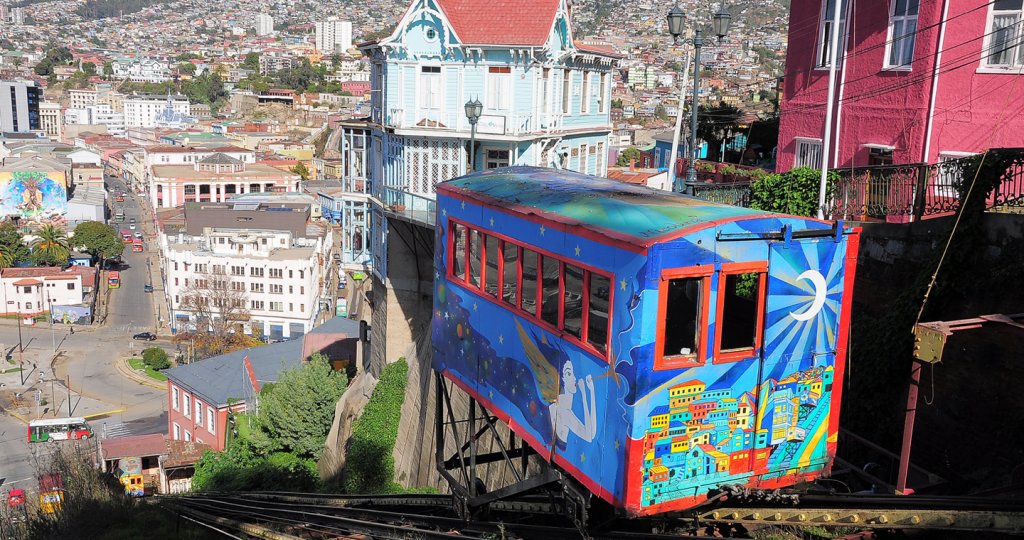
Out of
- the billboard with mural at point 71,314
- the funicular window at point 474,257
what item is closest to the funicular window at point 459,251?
the funicular window at point 474,257

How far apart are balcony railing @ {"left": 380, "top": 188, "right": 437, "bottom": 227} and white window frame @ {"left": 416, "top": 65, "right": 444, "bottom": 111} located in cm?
258

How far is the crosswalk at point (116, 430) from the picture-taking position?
183 feet

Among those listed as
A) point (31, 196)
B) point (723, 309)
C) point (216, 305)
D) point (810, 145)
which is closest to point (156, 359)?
point (216, 305)

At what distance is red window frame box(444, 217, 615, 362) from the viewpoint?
29.6ft

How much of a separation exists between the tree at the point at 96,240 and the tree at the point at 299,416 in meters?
72.1

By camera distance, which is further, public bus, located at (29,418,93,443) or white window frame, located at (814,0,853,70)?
public bus, located at (29,418,93,443)

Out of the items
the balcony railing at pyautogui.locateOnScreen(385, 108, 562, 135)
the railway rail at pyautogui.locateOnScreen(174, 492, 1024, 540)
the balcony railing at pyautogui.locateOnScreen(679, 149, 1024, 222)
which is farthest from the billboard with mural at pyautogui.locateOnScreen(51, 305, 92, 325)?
the balcony railing at pyautogui.locateOnScreen(679, 149, 1024, 222)

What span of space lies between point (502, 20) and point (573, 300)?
16875 mm

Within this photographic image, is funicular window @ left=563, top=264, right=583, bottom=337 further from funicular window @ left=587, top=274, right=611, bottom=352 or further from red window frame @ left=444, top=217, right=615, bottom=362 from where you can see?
funicular window @ left=587, top=274, right=611, bottom=352

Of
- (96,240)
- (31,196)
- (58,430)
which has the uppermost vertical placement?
(31,196)

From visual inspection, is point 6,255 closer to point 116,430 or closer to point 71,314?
point 71,314

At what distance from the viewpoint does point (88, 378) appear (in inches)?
2704

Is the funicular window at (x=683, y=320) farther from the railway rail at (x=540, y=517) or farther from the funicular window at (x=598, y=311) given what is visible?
the railway rail at (x=540, y=517)

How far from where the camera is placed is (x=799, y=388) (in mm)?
9062
